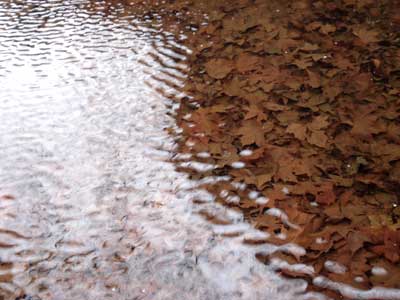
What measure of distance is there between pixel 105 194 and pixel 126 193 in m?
0.17

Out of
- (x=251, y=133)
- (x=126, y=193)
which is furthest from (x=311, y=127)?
(x=126, y=193)

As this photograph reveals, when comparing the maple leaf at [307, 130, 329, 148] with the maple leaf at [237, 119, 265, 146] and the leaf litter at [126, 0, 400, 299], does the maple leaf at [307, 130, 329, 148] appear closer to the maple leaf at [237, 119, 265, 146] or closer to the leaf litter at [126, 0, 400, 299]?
the leaf litter at [126, 0, 400, 299]

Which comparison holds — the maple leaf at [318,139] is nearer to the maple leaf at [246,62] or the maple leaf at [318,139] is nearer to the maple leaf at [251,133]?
the maple leaf at [251,133]

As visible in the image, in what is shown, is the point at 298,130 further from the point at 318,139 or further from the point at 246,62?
the point at 246,62

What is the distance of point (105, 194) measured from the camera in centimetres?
307

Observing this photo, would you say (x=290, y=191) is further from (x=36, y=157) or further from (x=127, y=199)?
(x=36, y=157)

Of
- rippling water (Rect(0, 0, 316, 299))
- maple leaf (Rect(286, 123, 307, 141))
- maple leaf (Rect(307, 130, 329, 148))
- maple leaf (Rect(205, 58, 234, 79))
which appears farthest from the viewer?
maple leaf (Rect(205, 58, 234, 79))

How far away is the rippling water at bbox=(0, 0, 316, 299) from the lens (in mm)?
2408

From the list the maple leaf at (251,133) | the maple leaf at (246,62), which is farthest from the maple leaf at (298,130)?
the maple leaf at (246,62)

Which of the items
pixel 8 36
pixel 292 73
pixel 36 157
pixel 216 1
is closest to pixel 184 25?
pixel 216 1

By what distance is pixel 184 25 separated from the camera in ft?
19.3

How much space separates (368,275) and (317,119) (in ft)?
5.47

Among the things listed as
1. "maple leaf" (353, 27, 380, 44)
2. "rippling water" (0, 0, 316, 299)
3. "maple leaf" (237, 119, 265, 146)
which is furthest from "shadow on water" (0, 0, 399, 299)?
"maple leaf" (353, 27, 380, 44)

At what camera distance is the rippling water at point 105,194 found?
241 centimetres
